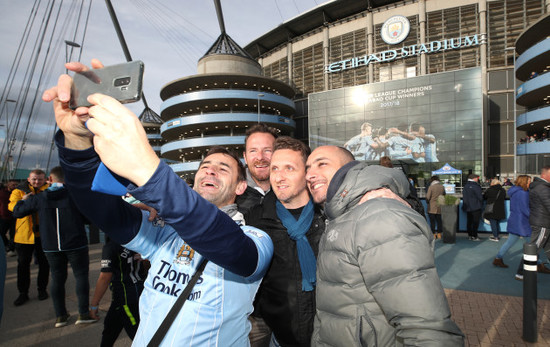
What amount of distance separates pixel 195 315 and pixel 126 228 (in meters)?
0.60

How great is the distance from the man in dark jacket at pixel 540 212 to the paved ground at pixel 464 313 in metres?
0.85

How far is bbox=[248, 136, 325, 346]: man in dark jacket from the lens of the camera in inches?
82.2

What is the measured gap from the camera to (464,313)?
4.30 m

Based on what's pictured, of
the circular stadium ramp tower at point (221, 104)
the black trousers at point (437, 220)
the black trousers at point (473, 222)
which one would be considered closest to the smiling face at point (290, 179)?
the black trousers at point (437, 220)

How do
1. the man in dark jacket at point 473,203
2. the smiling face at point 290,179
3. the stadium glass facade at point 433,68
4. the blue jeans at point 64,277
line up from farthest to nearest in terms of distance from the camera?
the stadium glass facade at point 433,68 < the man in dark jacket at point 473,203 < the blue jeans at point 64,277 < the smiling face at point 290,179

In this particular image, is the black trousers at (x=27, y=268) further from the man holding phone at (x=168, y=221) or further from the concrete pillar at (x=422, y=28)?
the concrete pillar at (x=422, y=28)

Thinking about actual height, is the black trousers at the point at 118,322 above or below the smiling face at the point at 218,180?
below

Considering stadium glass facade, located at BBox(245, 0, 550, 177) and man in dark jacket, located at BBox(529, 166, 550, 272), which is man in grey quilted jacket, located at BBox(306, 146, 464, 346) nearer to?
man in dark jacket, located at BBox(529, 166, 550, 272)

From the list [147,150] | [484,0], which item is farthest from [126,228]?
[484,0]

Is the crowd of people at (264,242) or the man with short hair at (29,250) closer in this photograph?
the crowd of people at (264,242)

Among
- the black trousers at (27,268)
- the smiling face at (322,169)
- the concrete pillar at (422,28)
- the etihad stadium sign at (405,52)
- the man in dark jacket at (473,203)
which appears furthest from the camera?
the concrete pillar at (422,28)

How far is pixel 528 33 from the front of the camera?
28500mm

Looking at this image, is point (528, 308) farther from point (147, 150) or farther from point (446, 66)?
point (446, 66)

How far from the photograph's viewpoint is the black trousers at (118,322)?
3.09 m
